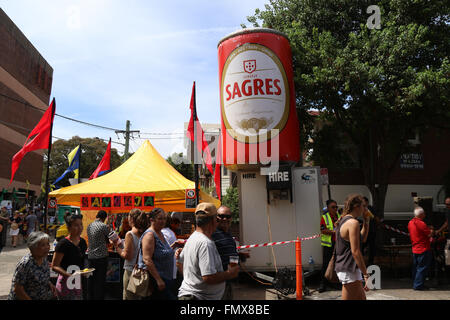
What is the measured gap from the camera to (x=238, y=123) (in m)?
8.97

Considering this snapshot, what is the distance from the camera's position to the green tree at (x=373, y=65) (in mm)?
9906

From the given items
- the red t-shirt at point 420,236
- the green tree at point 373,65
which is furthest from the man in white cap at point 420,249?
the green tree at point 373,65

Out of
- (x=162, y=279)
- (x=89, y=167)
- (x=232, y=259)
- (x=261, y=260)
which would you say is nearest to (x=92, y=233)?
(x=162, y=279)

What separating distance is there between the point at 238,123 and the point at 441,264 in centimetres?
652

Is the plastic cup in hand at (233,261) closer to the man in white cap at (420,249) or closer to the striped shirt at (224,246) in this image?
the striped shirt at (224,246)

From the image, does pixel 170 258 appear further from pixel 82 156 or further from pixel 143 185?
pixel 82 156

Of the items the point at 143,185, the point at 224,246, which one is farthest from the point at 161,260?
the point at 143,185

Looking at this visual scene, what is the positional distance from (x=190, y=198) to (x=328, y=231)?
10.8 feet

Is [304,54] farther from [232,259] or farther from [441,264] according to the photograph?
[232,259]

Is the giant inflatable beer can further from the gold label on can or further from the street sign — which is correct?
the street sign

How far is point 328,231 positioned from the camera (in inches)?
305

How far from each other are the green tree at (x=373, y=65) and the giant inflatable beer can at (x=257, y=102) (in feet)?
5.84

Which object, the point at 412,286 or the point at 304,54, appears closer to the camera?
the point at 412,286
